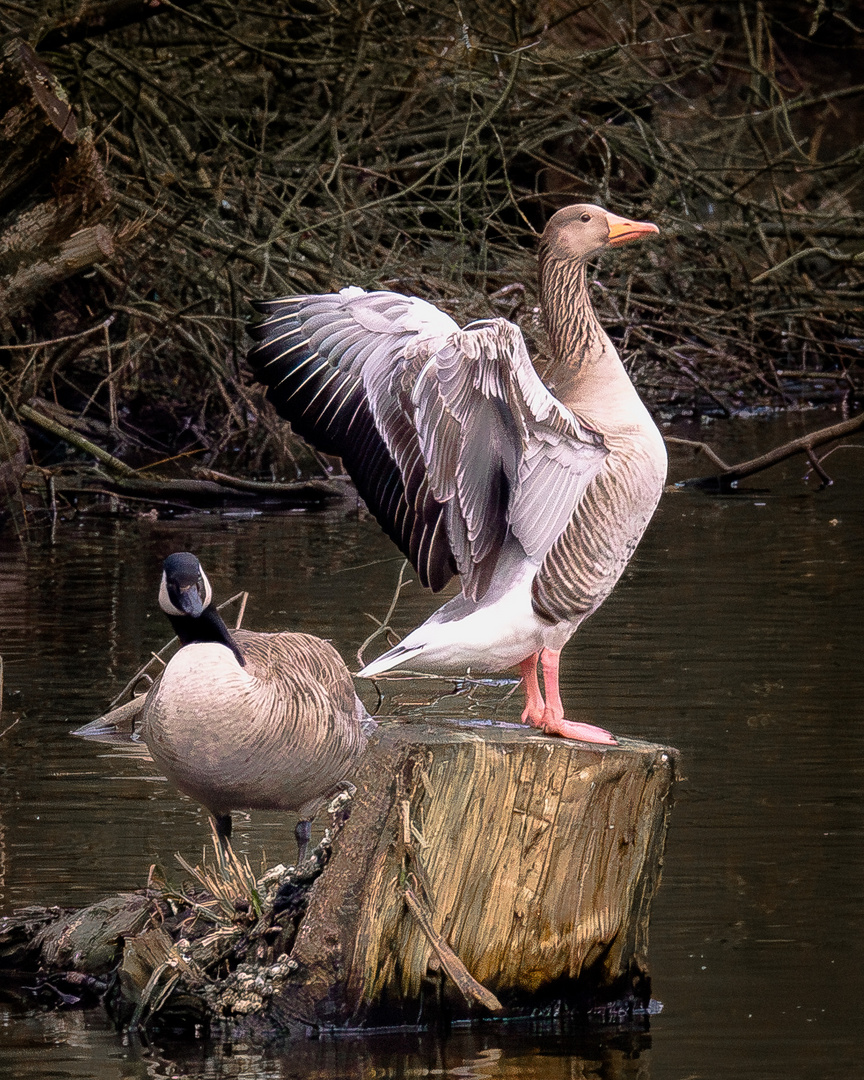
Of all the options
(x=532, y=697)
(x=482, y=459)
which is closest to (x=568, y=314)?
(x=482, y=459)

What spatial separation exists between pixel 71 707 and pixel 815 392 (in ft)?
41.1

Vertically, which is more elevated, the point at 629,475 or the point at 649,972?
the point at 629,475

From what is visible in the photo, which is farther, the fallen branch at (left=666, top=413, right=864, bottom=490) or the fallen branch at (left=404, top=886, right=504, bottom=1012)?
the fallen branch at (left=666, top=413, right=864, bottom=490)

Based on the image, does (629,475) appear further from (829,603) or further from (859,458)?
(859,458)

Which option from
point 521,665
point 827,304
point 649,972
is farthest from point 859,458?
point 649,972

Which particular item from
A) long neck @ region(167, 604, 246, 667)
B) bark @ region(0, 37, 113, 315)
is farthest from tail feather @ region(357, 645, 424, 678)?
bark @ region(0, 37, 113, 315)

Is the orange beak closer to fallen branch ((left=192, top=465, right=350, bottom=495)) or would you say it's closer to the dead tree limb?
the dead tree limb

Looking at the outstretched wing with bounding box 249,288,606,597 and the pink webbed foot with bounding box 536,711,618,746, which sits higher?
the outstretched wing with bounding box 249,288,606,597

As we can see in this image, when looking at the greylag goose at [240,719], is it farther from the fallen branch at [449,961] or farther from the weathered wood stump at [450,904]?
the fallen branch at [449,961]

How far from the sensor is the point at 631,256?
16.2 metres

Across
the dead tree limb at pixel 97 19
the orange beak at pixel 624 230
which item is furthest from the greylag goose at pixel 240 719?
the dead tree limb at pixel 97 19

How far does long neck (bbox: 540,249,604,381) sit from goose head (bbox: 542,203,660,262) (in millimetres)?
34

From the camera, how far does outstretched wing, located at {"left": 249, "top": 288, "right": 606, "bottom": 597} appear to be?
544 cm

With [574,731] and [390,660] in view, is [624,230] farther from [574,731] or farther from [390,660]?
[574,731]
